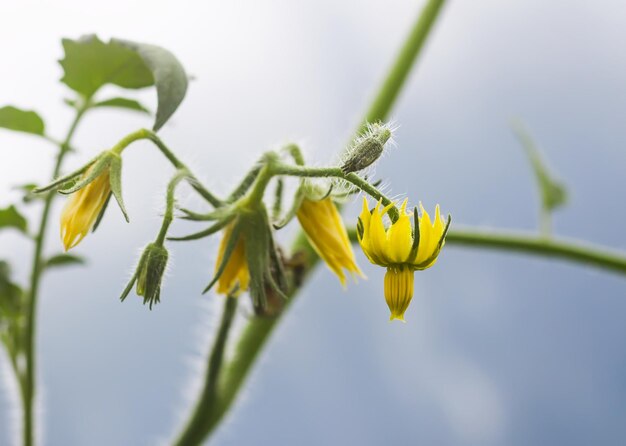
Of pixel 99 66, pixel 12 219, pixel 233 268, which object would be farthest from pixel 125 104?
pixel 233 268

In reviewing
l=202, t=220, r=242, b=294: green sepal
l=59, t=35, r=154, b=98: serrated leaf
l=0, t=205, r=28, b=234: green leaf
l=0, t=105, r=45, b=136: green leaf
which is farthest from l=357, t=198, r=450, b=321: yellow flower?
l=0, t=205, r=28, b=234: green leaf

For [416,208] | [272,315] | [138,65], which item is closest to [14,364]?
[272,315]

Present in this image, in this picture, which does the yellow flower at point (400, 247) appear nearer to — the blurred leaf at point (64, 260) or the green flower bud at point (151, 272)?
the green flower bud at point (151, 272)

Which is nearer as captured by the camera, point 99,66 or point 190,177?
point 190,177

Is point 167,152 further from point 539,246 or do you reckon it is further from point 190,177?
point 539,246

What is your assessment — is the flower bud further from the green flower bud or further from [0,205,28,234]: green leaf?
[0,205,28,234]: green leaf

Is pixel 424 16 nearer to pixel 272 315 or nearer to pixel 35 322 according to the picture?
pixel 272 315

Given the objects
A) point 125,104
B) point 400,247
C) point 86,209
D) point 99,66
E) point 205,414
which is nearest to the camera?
point 400,247
